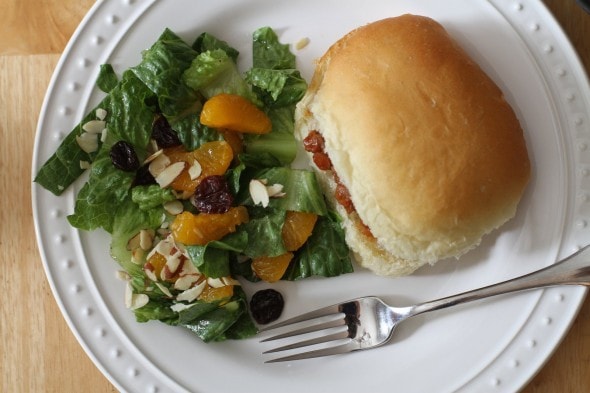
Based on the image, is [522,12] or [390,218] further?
[522,12]

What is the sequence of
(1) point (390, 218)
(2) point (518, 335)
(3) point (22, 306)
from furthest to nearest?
(3) point (22, 306) → (2) point (518, 335) → (1) point (390, 218)

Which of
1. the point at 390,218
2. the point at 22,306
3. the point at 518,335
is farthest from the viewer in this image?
the point at 22,306

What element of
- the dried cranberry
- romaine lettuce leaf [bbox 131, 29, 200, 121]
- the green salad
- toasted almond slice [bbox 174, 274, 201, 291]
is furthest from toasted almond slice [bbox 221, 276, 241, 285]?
romaine lettuce leaf [bbox 131, 29, 200, 121]

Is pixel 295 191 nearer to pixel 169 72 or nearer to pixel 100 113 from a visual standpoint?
pixel 169 72

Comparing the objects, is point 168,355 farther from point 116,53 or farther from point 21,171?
point 116,53

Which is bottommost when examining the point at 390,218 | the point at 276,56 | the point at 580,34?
the point at 390,218

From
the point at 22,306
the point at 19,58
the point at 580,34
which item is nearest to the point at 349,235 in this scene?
the point at 580,34

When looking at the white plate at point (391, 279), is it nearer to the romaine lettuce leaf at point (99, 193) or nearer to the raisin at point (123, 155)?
the romaine lettuce leaf at point (99, 193)

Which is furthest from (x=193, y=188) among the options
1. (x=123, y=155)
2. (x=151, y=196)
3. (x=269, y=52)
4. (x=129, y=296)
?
(x=269, y=52)
